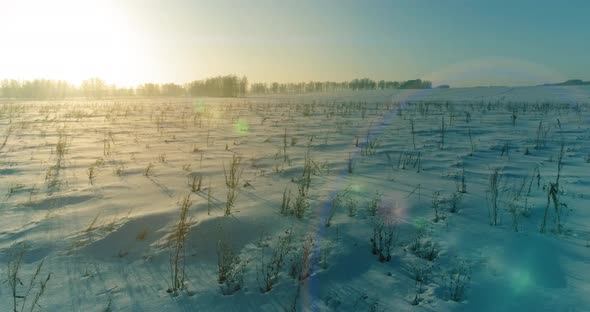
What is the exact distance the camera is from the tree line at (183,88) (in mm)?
74250

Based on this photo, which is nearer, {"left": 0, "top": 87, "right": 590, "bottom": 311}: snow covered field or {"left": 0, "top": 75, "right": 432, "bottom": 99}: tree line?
{"left": 0, "top": 87, "right": 590, "bottom": 311}: snow covered field

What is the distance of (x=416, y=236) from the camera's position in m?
2.70

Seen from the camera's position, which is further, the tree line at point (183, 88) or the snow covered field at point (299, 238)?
the tree line at point (183, 88)

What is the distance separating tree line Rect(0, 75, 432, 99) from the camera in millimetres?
74250

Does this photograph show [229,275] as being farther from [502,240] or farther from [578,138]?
A: [578,138]

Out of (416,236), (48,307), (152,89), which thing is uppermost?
(152,89)

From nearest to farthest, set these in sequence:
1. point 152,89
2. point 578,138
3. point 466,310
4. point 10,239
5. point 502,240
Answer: point 466,310 < point 502,240 < point 10,239 < point 578,138 < point 152,89

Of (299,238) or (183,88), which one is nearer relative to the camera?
(299,238)

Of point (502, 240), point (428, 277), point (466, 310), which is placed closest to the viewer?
point (466, 310)

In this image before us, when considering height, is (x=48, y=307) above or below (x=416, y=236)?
below

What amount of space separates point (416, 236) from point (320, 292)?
3.41 ft

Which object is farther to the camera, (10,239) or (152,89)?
(152,89)

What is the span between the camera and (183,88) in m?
103

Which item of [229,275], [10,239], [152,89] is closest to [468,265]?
[229,275]
